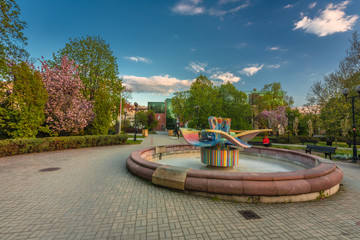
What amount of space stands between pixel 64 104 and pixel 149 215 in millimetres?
17625

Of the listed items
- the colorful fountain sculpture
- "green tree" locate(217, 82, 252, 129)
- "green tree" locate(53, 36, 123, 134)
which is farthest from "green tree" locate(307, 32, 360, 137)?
"green tree" locate(53, 36, 123, 134)

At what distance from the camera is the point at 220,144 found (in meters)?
7.96

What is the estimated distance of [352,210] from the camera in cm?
413

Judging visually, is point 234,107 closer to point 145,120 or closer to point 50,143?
point 50,143

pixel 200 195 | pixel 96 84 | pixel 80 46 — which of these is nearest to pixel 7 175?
pixel 200 195

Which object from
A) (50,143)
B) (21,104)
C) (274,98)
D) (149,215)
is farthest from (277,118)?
(21,104)

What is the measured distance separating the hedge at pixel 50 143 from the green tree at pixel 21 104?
43.0 inches

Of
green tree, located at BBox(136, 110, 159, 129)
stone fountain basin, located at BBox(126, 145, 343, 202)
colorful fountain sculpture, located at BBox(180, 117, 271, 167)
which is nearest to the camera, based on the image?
stone fountain basin, located at BBox(126, 145, 343, 202)

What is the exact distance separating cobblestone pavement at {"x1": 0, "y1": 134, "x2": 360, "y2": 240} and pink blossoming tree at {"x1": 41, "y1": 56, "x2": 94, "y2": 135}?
462 inches

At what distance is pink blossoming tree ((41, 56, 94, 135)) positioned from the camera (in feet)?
51.9

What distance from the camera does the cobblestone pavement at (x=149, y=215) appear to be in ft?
10.2

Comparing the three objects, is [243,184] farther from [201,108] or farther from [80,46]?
[80,46]

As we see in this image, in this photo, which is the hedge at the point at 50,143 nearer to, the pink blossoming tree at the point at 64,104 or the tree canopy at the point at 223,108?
the pink blossoming tree at the point at 64,104

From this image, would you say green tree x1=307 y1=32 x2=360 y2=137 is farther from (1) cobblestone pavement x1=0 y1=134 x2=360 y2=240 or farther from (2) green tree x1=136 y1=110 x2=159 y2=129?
(2) green tree x1=136 y1=110 x2=159 y2=129
